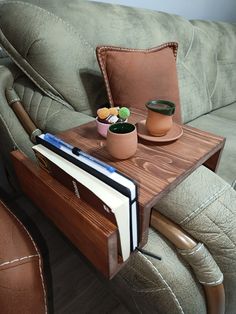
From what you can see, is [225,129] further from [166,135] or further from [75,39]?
[75,39]

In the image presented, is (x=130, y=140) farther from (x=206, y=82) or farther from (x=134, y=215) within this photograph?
(x=206, y=82)

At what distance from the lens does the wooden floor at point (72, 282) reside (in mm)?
949

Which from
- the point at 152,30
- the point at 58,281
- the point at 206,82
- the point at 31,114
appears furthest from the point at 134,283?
the point at 206,82

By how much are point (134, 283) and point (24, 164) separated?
437mm

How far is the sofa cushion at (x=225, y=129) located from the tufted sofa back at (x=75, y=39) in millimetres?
104

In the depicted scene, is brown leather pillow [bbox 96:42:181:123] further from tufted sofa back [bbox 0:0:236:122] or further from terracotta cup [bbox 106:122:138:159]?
terracotta cup [bbox 106:122:138:159]

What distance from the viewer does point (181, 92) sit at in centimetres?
124

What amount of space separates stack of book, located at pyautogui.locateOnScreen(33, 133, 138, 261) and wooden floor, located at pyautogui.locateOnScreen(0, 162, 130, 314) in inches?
14.4

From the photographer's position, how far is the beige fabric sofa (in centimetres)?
58

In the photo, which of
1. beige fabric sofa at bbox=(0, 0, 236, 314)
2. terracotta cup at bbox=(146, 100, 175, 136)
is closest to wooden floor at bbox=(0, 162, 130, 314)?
beige fabric sofa at bbox=(0, 0, 236, 314)

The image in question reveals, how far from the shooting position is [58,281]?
1042 millimetres

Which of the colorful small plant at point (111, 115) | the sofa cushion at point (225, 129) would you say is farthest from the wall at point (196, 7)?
the colorful small plant at point (111, 115)

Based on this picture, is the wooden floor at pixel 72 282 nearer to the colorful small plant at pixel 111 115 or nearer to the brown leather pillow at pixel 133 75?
the colorful small plant at pixel 111 115

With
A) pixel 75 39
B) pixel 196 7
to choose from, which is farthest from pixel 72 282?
pixel 196 7
